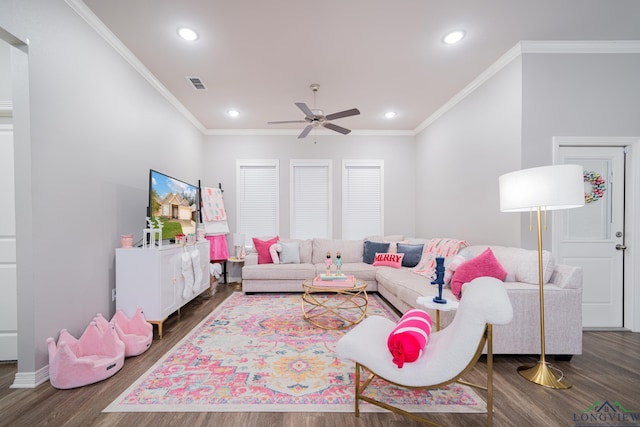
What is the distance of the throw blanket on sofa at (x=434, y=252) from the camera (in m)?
3.57

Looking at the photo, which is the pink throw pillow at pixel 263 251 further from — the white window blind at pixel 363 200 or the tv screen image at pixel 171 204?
the white window blind at pixel 363 200

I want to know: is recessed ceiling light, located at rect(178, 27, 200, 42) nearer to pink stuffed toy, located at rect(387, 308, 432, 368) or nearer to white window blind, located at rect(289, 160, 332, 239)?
white window blind, located at rect(289, 160, 332, 239)

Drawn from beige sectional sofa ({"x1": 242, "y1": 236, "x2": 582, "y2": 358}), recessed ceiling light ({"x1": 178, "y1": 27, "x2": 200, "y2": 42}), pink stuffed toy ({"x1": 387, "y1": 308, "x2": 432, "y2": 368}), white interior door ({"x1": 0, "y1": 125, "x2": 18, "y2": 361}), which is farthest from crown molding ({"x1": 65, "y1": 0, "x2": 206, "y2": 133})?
beige sectional sofa ({"x1": 242, "y1": 236, "x2": 582, "y2": 358})

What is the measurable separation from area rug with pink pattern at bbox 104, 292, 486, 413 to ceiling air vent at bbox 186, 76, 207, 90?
10.00ft

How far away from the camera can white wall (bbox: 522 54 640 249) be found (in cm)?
290

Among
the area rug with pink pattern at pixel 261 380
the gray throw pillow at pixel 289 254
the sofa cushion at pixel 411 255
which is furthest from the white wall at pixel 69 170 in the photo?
the sofa cushion at pixel 411 255

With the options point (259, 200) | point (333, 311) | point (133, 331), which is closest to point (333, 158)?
point (259, 200)

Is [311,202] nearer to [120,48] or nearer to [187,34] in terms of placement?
[187,34]

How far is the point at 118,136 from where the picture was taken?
9.45 feet

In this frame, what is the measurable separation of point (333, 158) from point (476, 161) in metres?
2.65

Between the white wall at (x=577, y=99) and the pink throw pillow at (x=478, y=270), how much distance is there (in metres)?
0.93

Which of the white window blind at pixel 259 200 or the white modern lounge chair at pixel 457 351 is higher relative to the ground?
the white window blind at pixel 259 200

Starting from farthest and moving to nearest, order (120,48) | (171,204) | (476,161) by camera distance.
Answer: (476,161) → (171,204) → (120,48)

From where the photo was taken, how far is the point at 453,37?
2709 millimetres
